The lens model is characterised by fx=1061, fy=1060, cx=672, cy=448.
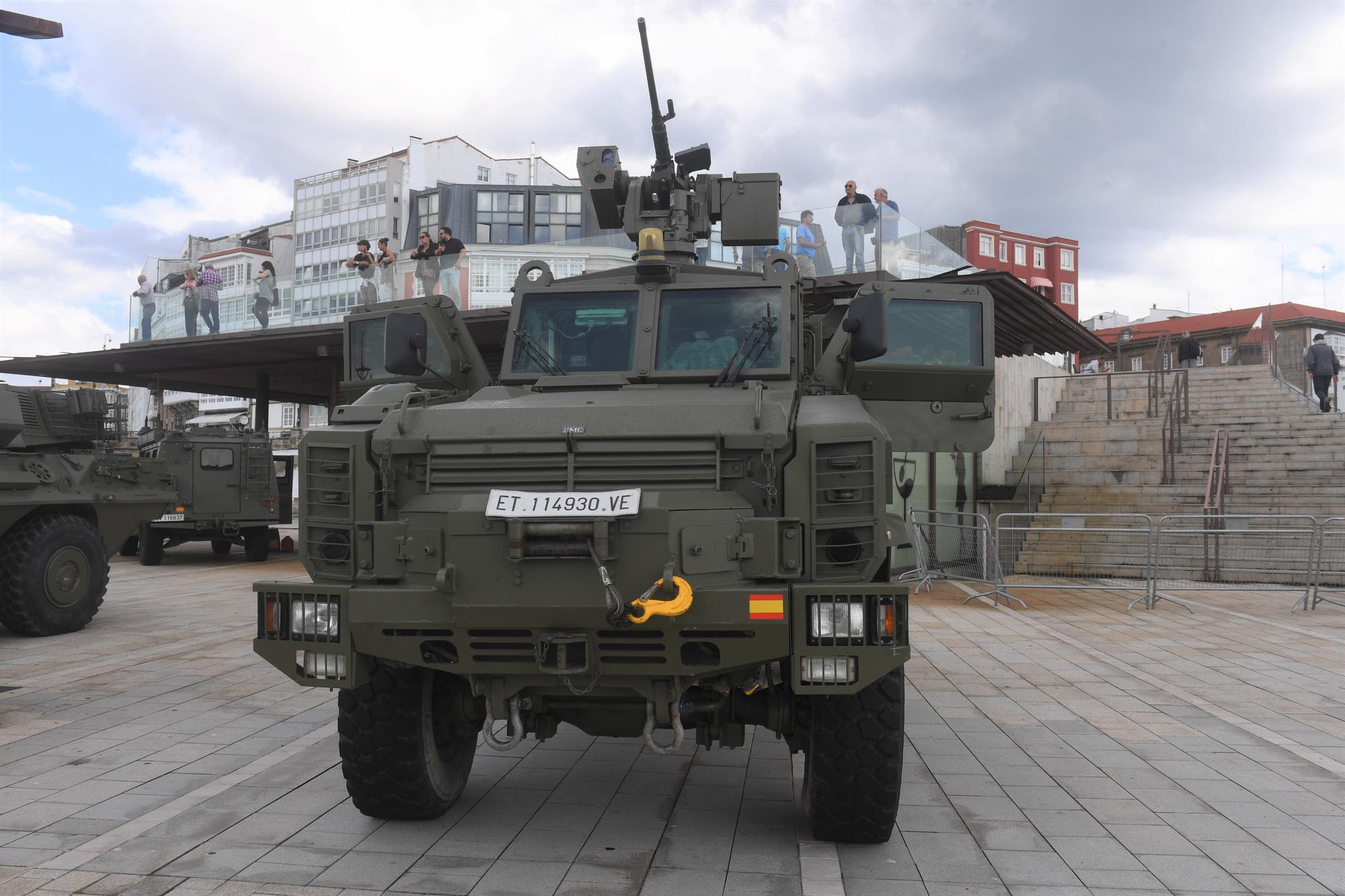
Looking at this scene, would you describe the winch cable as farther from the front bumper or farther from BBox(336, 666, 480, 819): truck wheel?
BBox(336, 666, 480, 819): truck wheel

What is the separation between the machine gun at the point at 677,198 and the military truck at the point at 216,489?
1196 centimetres

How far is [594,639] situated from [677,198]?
3738 mm

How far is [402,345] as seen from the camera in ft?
18.7

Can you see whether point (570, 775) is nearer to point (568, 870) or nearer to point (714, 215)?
point (568, 870)

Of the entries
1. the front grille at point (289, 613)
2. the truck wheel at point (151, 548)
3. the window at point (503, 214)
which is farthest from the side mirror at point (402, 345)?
the window at point (503, 214)

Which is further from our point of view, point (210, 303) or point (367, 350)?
point (210, 303)

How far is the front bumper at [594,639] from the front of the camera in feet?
13.0

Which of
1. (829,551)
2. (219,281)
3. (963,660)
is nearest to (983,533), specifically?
(963,660)

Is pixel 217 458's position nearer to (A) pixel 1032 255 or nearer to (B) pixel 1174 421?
(B) pixel 1174 421

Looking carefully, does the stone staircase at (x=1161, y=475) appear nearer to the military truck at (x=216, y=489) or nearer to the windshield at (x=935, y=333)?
the windshield at (x=935, y=333)

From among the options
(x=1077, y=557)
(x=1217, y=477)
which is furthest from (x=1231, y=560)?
(x=1217, y=477)

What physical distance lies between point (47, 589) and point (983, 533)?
10.1 meters

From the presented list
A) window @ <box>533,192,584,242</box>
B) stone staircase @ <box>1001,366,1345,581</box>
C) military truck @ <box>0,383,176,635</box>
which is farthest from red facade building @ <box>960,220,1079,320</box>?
military truck @ <box>0,383,176,635</box>

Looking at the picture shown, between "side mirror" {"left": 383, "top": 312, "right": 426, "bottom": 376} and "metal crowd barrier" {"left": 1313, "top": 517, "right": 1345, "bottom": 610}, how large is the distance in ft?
37.0
